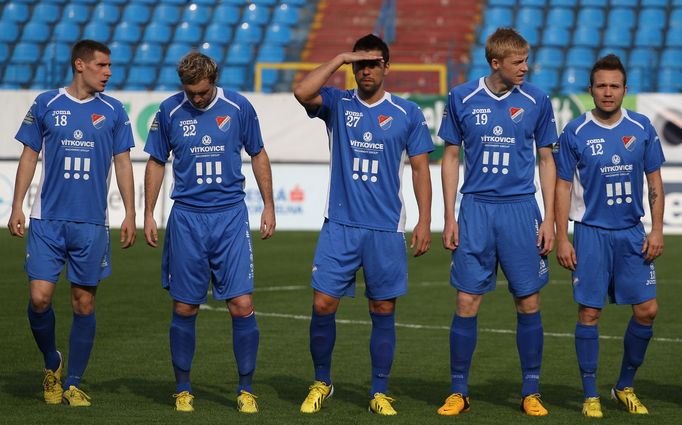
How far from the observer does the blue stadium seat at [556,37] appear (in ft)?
84.2

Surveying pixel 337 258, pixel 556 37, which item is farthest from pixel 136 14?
pixel 337 258

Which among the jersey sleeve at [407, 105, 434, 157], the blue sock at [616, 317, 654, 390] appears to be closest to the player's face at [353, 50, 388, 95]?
the jersey sleeve at [407, 105, 434, 157]

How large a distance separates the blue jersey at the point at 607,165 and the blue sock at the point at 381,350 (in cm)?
127

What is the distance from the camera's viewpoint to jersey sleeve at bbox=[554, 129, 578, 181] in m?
7.15

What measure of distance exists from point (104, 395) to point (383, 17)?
62.3ft

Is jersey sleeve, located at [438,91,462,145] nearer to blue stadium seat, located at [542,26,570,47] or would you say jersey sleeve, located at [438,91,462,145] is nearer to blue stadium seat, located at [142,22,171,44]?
blue stadium seat, located at [542,26,570,47]

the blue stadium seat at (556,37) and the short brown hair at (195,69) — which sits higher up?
the blue stadium seat at (556,37)

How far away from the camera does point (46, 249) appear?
730cm

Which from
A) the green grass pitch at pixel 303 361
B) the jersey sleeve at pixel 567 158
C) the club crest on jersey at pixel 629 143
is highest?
the club crest on jersey at pixel 629 143

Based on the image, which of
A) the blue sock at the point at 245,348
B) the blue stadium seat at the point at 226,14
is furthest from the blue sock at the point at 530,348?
the blue stadium seat at the point at 226,14

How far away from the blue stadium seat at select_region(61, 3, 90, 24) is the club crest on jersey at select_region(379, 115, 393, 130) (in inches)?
841

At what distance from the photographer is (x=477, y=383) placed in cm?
821

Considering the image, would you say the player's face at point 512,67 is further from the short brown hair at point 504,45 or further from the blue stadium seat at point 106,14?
the blue stadium seat at point 106,14

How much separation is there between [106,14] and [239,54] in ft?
11.9
